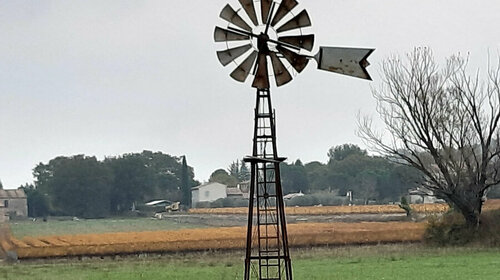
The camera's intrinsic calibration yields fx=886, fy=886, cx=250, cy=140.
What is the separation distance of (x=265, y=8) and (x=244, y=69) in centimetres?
82

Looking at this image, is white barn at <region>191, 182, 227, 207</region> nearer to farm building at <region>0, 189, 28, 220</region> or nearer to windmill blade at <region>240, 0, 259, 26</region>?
farm building at <region>0, 189, 28, 220</region>

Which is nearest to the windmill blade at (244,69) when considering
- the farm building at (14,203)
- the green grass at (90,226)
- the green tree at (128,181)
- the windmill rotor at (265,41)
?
the windmill rotor at (265,41)

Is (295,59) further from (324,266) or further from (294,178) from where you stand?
(294,178)

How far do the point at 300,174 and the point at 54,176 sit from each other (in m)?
20.1

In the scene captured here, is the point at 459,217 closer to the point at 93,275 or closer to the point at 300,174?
the point at 93,275

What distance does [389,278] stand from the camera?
1969 cm

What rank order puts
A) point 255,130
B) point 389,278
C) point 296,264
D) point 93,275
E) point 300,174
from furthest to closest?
1. point 300,174
2. point 296,264
3. point 93,275
4. point 389,278
5. point 255,130

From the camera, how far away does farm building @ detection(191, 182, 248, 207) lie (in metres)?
57.7

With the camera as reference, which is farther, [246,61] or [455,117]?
[455,117]

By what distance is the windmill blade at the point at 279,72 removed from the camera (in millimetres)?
11281

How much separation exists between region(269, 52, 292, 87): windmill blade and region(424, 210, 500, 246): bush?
71.0 feet

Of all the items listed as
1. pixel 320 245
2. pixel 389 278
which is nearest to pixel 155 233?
pixel 320 245

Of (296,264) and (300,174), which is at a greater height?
(300,174)

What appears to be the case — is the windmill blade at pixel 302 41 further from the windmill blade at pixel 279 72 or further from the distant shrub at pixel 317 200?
the distant shrub at pixel 317 200
